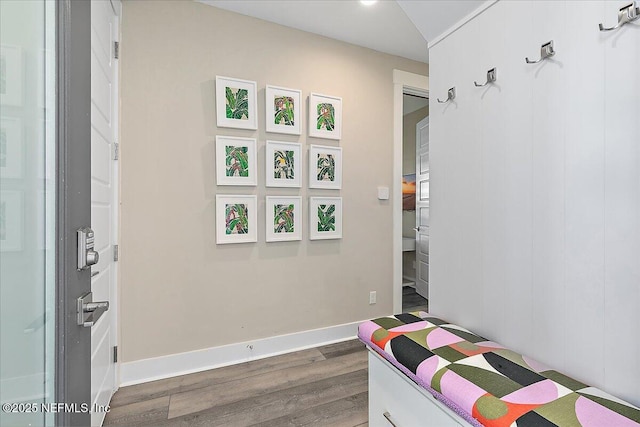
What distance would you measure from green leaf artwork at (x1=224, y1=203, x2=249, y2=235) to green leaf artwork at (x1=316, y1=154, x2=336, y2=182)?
694mm

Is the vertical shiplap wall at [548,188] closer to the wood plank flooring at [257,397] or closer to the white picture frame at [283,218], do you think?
the wood plank flooring at [257,397]

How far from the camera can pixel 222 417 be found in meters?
1.79

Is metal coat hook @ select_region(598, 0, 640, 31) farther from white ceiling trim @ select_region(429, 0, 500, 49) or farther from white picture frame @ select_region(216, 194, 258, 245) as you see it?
white picture frame @ select_region(216, 194, 258, 245)

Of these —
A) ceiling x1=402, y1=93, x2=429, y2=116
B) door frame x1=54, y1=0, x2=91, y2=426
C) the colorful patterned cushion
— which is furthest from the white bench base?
ceiling x1=402, y1=93, x2=429, y2=116

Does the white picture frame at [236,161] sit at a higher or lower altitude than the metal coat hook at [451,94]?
lower

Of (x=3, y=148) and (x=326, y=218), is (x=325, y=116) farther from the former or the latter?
(x=3, y=148)

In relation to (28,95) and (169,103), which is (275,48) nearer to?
(169,103)

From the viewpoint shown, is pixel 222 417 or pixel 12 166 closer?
pixel 12 166

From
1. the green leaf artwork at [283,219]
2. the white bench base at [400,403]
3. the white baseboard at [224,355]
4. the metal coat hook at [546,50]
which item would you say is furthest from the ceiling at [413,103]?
the white bench base at [400,403]

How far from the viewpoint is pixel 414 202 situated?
480 cm

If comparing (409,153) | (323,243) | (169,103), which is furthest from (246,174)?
(409,153)

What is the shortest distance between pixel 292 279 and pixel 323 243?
0.41m

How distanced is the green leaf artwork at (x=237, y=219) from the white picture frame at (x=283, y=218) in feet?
0.55

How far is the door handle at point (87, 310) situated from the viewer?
702 millimetres
